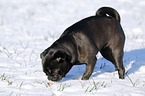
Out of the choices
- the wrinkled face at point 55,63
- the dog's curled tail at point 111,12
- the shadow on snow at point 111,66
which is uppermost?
the dog's curled tail at point 111,12

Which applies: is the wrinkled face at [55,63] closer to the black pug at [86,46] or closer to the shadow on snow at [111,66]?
the black pug at [86,46]

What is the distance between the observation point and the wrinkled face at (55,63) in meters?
3.44

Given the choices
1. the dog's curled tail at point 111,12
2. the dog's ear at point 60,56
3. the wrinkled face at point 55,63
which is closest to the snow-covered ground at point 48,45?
the wrinkled face at point 55,63

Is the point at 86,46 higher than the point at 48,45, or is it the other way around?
the point at 86,46

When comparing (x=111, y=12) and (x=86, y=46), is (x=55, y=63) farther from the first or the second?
(x=111, y=12)

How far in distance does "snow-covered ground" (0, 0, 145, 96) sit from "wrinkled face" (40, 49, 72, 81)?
0.14 m

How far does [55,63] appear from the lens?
138 inches

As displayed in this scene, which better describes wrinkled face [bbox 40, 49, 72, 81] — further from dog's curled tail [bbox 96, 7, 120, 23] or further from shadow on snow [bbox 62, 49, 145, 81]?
dog's curled tail [bbox 96, 7, 120, 23]

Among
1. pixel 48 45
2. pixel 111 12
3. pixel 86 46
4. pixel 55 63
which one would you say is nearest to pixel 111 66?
pixel 111 12

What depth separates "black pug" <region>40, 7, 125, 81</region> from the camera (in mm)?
3510

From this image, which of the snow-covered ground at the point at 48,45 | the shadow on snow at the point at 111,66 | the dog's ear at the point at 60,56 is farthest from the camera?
the shadow on snow at the point at 111,66

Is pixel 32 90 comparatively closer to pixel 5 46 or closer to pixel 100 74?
pixel 100 74

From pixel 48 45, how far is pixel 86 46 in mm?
2491

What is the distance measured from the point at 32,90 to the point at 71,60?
2.46ft
